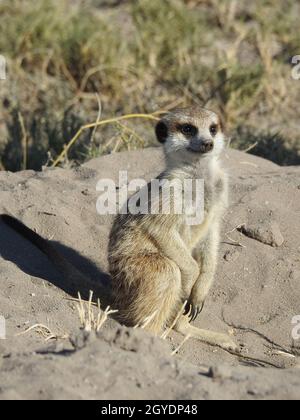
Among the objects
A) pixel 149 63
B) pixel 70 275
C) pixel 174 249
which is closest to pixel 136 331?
pixel 174 249

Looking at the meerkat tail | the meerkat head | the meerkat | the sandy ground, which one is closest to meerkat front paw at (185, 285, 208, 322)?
the meerkat

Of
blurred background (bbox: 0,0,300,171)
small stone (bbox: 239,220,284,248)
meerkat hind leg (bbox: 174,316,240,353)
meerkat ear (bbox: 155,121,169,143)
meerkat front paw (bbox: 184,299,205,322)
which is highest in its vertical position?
meerkat ear (bbox: 155,121,169,143)

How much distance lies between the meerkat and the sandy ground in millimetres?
115

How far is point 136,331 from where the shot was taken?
2.94 m

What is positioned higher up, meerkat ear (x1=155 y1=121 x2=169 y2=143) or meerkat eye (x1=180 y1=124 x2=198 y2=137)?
meerkat eye (x1=180 y1=124 x2=198 y2=137)

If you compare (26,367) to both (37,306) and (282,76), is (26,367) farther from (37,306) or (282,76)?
(282,76)

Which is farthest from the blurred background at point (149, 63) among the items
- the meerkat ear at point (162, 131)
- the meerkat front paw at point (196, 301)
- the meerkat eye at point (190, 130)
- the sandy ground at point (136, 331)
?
the meerkat front paw at point (196, 301)

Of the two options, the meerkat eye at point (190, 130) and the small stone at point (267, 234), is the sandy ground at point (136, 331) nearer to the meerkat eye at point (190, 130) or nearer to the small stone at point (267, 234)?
the small stone at point (267, 234)

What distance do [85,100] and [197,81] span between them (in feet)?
3.44

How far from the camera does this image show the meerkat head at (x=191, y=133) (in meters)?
3.86

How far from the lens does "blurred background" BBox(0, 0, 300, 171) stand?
7.40 metres

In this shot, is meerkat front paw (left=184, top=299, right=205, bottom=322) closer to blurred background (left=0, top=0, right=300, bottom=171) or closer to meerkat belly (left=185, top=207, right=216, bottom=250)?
meerkat belly (left=185, top=207, right=216, bottom=250)

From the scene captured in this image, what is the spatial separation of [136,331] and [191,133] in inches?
51.3

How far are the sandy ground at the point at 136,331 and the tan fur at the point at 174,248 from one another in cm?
13
